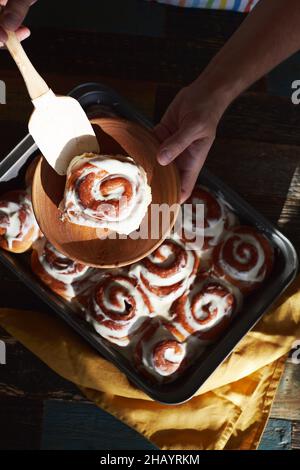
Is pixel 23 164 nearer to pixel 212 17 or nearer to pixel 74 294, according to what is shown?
pixel 74 294

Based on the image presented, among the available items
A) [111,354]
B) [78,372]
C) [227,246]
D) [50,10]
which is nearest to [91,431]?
[78,372]

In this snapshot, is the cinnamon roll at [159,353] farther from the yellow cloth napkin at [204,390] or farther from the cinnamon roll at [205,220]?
the cinnamon roll at [205,220]

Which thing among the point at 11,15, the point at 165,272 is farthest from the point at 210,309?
the point at 11,15

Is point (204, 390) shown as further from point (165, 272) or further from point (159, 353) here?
point (165, 272)
